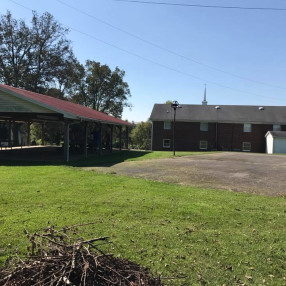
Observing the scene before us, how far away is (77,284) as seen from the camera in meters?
2.73

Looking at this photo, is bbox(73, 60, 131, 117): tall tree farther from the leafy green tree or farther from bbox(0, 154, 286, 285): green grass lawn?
bbox(0, 154, 286, 285): green grass lawn

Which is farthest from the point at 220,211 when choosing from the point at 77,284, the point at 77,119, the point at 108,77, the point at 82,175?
the point at 108,77

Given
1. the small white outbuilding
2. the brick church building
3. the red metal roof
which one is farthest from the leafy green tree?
the red metal roof

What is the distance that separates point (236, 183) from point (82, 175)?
4916 mm

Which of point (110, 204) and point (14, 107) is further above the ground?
point (14, 107)

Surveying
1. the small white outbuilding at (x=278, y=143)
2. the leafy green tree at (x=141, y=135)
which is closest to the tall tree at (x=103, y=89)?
the leafy green tree at (x=141, y=135)

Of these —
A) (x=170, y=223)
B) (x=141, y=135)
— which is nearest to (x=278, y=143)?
(x=141, y=135)

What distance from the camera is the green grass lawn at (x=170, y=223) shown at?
149 inches

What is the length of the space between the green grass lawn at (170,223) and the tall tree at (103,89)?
40.5 meters

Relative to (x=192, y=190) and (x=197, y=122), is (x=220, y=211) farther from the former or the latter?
(x=197, y=122)

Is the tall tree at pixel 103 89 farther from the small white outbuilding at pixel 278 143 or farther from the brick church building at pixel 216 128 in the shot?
the small white outbuilding at pixel 278 143

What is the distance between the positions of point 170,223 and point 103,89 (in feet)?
146

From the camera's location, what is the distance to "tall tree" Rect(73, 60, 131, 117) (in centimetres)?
4762

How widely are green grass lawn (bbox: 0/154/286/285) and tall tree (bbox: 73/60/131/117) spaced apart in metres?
40.5
